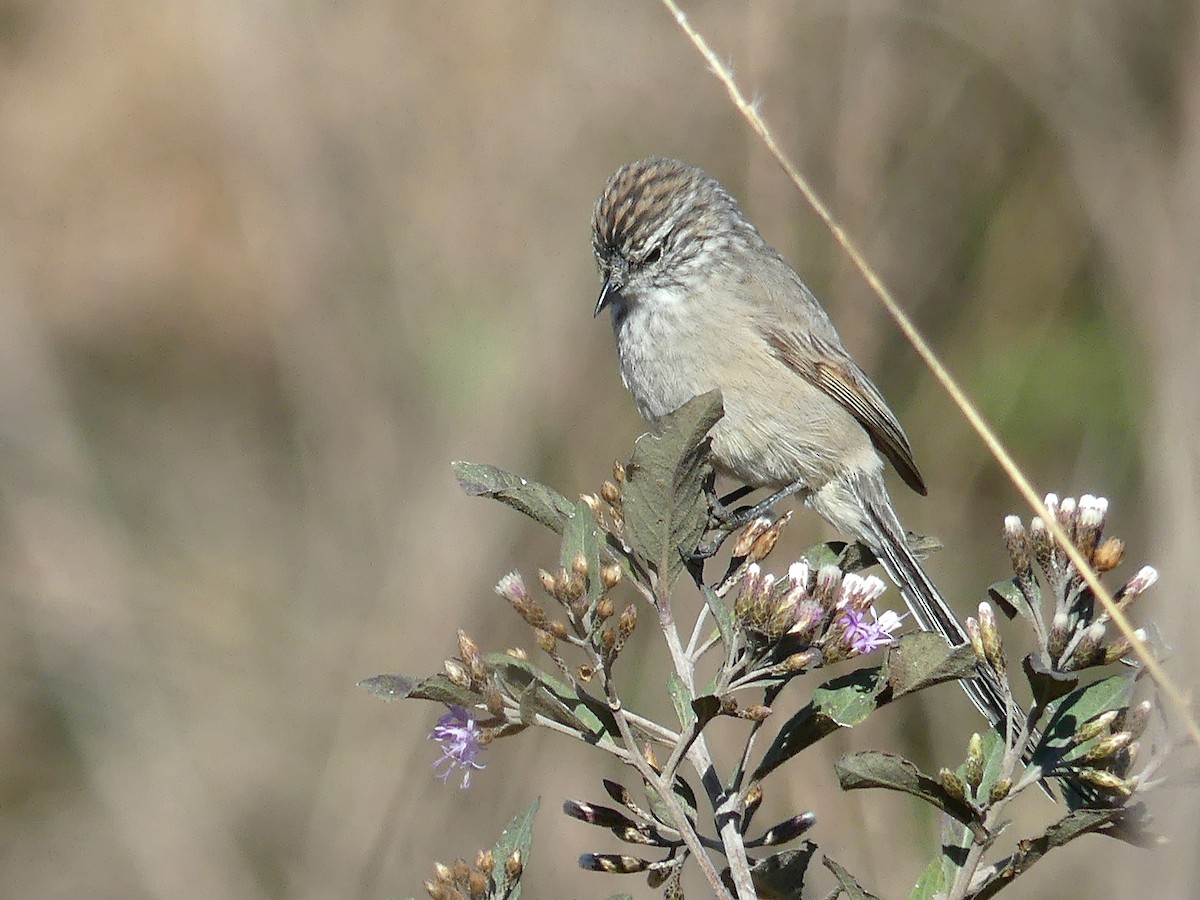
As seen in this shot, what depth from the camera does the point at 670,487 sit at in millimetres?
2277

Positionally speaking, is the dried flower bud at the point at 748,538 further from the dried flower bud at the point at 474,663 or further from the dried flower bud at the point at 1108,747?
the dried flower bud at the point at 1108,747

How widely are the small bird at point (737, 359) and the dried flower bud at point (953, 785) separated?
2.33 meters

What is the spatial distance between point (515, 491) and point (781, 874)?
0.81 metres

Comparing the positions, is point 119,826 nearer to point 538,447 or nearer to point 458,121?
point 538,447

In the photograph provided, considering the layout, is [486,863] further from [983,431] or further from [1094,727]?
[983,431]

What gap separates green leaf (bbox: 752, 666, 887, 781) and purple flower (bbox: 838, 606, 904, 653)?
44mm

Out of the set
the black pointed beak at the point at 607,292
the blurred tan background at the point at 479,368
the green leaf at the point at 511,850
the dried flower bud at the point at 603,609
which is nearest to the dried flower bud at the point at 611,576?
the dried flower bud at the point at 603,609

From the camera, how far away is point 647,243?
457 centimetres

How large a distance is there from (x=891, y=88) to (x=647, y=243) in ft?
6.77

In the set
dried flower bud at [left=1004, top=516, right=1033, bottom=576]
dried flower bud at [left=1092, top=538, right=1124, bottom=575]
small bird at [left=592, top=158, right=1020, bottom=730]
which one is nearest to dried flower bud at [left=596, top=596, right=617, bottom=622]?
dried flower bud at [left=1004, top=516, right=1033, bottom=576]

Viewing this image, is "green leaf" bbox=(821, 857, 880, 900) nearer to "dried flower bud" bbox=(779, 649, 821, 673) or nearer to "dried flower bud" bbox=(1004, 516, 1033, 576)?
"dried flower bud" bbox=(779, 649, 821, 673)

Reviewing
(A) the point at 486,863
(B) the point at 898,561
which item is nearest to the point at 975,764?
(A) the point at 486,863

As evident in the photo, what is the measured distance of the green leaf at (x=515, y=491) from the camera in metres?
2.38

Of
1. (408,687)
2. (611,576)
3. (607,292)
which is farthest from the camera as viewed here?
(607,292)
